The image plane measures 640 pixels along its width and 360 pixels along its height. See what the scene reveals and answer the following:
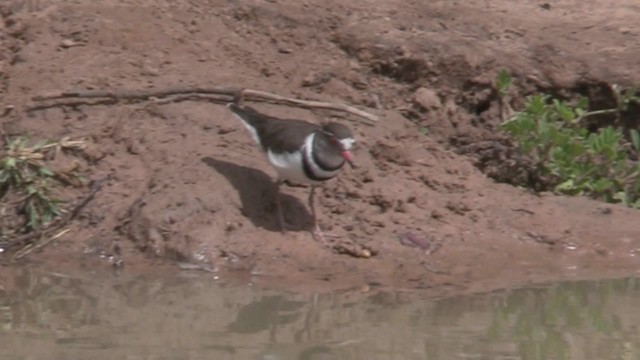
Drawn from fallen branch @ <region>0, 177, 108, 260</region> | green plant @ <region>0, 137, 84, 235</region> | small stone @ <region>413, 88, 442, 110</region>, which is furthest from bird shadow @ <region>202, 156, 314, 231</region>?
small stone @ <region>413, 88, 442, 110</region>

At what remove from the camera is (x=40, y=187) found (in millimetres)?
8789

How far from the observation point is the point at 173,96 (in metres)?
9.50

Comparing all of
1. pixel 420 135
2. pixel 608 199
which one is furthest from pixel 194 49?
pixel 608 199

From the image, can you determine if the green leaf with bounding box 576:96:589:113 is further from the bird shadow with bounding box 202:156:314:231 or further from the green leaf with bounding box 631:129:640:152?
the bird shadow with bounding box 202:156:314:231

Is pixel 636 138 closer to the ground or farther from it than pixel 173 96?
farther from it

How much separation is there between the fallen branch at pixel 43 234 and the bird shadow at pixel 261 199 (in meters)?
0.83

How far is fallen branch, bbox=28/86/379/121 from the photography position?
371 inches

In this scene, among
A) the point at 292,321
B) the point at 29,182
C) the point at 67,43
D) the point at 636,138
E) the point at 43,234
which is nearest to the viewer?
the point at 292,321

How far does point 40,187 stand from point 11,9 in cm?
207

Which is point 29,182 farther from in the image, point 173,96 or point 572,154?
point 572,154

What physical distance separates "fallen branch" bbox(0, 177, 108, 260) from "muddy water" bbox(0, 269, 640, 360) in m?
0.29

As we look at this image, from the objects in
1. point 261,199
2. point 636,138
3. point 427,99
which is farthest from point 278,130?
point 636,138

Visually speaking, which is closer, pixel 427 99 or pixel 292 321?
pixel 292 321

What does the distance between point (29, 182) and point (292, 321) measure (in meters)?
2.22
